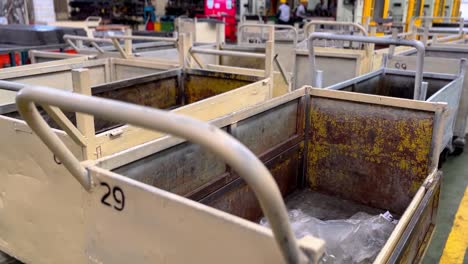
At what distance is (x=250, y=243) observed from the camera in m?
0.90

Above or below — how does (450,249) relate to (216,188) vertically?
below

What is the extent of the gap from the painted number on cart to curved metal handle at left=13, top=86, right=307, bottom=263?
30 cm

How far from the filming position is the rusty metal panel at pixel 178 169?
146 centimetres

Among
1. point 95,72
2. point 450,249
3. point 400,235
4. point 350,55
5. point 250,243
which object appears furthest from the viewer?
point 350,55

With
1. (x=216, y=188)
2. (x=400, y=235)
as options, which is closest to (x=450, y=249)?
(x=400, y=235)

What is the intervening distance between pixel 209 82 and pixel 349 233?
1.63m

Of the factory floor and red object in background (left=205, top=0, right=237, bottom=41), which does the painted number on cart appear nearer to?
the factory floor

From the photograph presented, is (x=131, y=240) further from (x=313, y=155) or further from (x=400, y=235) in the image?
(x=313, y=155)

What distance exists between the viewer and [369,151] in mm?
2244

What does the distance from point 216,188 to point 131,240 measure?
79 cm

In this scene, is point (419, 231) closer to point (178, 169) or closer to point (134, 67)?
point (178, 169)

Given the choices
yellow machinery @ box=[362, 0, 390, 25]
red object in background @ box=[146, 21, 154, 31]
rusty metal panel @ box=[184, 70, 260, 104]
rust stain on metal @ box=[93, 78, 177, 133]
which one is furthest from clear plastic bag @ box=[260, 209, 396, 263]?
red object in background @ box=[146, 21, 154, 31]

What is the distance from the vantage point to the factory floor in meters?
2.28

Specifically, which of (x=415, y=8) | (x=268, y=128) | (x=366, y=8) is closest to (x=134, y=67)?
(x=268, y=128)
